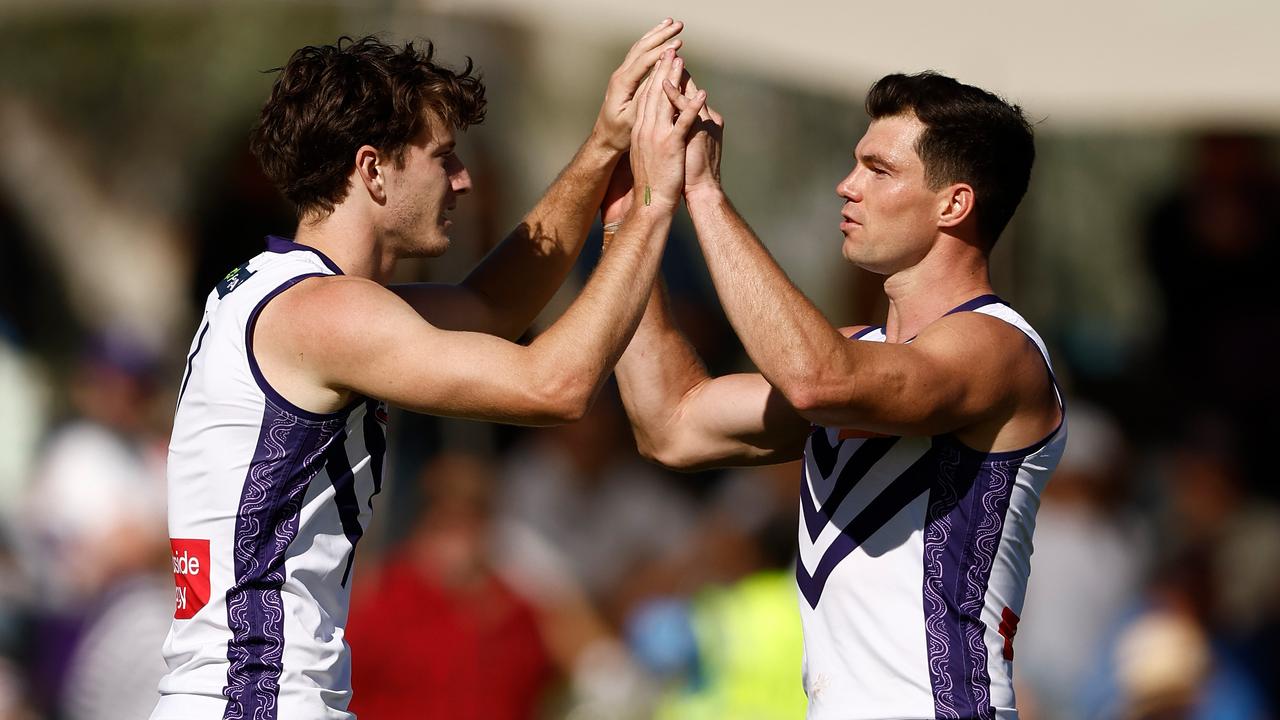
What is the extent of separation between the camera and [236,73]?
15.2 m

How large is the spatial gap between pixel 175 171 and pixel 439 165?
11.9 m

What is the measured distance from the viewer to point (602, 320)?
4027mm

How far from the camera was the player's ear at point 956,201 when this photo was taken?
439cm

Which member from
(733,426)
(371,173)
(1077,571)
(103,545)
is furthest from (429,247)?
(1077,571)

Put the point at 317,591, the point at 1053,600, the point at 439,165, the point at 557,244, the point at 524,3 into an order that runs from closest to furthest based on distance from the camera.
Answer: the point at 317,591 → the point at 439,165 → the point at 557,244 → the point at 524,3 → the point at 1053,600

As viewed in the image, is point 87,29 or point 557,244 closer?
point 557,244

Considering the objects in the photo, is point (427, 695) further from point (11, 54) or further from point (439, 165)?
point (11, 54)

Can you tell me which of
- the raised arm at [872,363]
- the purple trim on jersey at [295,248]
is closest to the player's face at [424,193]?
the purple trim on jersey at [295,248]

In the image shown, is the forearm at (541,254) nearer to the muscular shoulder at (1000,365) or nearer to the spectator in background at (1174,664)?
the muscular shoulder at (1000,365)

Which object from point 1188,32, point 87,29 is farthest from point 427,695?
point 87,29

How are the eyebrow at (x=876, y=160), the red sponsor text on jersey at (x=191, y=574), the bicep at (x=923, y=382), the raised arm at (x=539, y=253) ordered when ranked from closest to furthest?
1. the bicep at (x=923, y=382)
2. the red sponsor text on jersey at (x=191, y=574)
3. the eyebrow at (x=876, y=160)
4. the raised arm at (x=539, y=253)

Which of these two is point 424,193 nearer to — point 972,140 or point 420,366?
point 420,366

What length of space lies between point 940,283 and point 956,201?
0.22 metres

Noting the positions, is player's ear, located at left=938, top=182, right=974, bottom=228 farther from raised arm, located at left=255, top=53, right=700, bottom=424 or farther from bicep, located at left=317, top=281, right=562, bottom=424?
bicep, located at left=317, top=281, right=562, bottom=424
